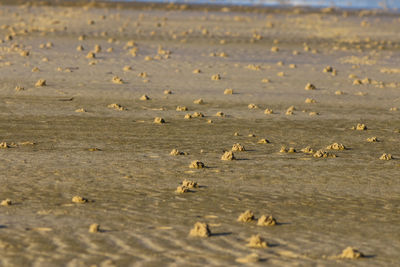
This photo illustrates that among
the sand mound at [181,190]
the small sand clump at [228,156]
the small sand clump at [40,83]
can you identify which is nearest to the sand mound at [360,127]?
the small sand clump at [228,156]

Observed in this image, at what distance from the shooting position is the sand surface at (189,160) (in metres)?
8.91

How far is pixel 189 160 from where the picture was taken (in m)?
13.8

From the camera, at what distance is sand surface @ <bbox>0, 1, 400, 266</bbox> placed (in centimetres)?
891

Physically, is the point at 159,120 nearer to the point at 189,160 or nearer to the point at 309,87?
the point at 189,160

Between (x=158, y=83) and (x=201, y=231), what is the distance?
1587 cm

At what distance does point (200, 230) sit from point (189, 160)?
4.69 metres

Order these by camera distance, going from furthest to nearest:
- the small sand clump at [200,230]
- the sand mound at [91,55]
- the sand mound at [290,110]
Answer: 1. the sand mound at [91,55]
2. the sand mound at [290,110]
3. the small sand clump at [200,230]

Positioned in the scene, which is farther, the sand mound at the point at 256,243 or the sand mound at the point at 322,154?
the sand mound at the point at 322,154

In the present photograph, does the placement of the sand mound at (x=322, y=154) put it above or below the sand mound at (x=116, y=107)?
below

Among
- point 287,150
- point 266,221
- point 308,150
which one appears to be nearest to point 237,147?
point 287,150

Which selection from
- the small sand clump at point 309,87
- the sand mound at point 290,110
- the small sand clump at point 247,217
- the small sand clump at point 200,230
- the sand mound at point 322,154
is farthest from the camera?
the small sand clump at point 309,87

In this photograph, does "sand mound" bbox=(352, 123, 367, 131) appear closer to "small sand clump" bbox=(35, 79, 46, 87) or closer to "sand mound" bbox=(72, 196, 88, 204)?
"sand mound" bbox=(72, 196, 88, 204)

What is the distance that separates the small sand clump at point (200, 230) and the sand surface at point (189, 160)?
0.11 metres

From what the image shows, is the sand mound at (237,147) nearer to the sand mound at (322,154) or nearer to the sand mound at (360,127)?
the sand mound at (322,154)
